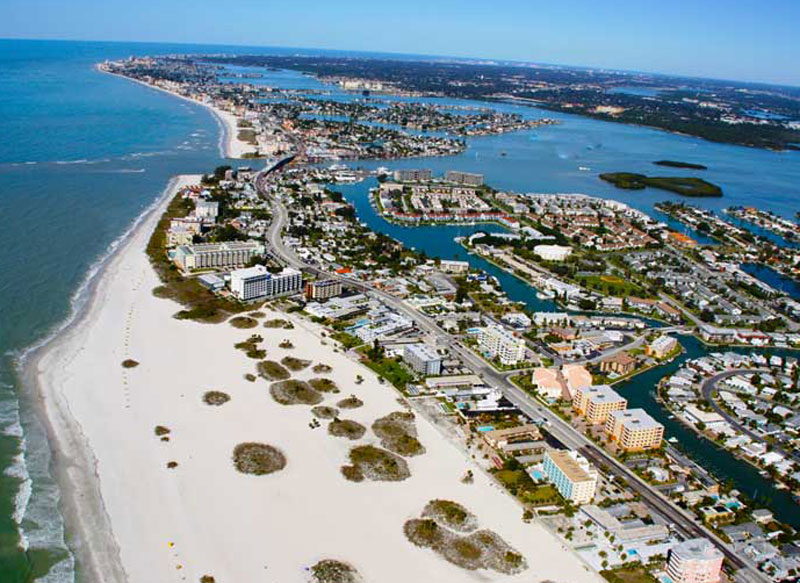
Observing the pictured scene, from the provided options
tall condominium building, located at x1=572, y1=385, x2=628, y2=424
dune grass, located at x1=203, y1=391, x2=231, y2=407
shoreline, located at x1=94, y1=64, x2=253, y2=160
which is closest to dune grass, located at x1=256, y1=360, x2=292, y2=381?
dune grass, located at x1=203, y1=391, x2=231, y2=407

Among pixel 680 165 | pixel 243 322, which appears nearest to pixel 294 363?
pixel 243 322

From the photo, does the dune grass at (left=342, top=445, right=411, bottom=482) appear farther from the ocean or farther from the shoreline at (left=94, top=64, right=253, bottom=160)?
the shoreline at (left=94, top=64, right=253, bottom=160)

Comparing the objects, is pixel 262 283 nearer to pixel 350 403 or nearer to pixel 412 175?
Result: pixel 350 403

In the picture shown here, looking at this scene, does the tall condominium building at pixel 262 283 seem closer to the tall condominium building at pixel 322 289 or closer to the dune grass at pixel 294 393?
the tall condominium building at pixel 322 289

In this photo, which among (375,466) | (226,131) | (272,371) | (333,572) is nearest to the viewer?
(333,572)

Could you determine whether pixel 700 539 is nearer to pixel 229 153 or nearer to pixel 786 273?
pixel 786 273

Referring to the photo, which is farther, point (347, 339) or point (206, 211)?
point (206, 211)

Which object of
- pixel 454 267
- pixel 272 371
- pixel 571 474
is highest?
pixel 454 267

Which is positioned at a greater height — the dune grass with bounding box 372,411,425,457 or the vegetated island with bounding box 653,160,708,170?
the vegetated island with bounding box 653,160,708,170
